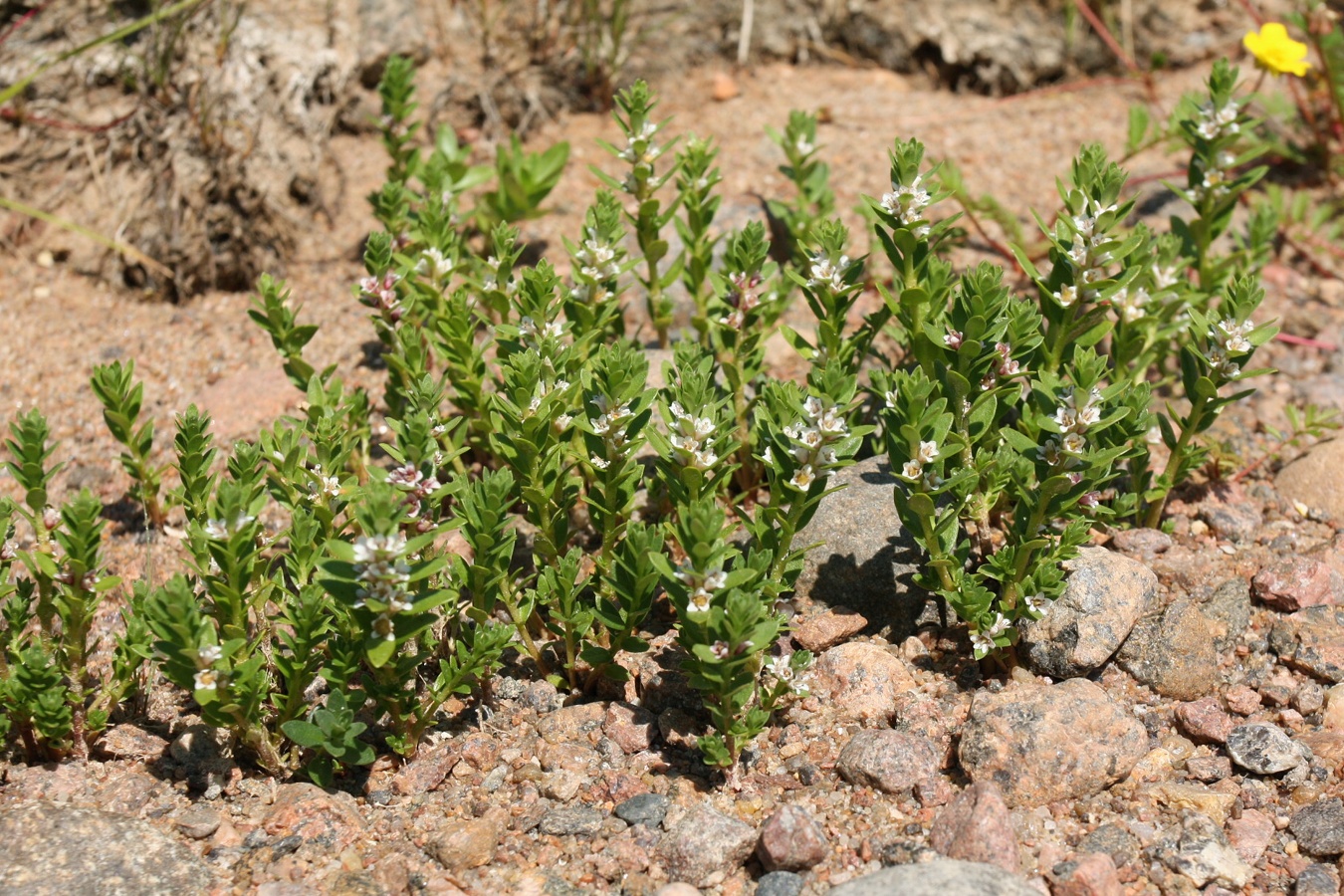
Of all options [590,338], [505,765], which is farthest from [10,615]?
[590,338]

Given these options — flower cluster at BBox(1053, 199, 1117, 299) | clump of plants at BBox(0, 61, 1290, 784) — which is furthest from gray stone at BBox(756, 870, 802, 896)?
flower cluster at BBox(1053, 199, 1117, 299)

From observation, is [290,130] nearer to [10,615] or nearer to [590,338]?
[590,338]

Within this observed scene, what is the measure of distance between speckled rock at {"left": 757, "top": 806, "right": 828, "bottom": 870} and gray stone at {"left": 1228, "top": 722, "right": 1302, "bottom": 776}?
134cm

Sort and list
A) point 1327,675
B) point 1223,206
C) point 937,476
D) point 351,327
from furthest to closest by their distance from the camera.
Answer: point 351,327 < point 1223,206 < point 1327,675 < point 937,476

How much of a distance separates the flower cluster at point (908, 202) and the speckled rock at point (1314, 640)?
1871 millimetres

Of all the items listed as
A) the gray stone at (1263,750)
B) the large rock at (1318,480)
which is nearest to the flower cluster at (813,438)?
the gray stone at (1263,750)

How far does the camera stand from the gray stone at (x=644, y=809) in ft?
11.7

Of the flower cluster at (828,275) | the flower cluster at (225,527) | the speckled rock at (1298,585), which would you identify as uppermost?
the flower cluster at (828,275)

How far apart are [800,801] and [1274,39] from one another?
439 centimetres

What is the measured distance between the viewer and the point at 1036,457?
3859 mm

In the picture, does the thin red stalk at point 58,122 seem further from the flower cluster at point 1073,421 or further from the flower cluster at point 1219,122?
the flower cluster at point 1219,122

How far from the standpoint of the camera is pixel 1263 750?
3697 millimetres

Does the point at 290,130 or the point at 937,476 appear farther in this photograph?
the point at 290,130

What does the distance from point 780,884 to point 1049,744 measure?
91 centimetres
